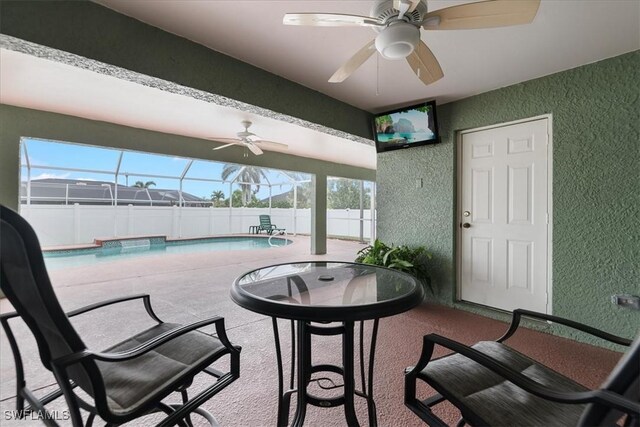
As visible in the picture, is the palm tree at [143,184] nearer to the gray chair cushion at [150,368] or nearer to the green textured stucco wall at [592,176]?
the gray chair cushion at [150,368]

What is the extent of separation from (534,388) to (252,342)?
2.09 meters

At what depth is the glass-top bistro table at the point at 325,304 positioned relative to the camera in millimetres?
1084

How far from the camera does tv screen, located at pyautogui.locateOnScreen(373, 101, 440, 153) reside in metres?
3.31

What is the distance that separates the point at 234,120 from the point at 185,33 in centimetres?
203

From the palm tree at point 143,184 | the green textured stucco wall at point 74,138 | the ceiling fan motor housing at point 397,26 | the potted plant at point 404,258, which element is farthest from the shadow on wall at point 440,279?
the palm tree at point 143,184

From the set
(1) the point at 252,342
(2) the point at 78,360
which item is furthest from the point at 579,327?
(1) the point at 252,342

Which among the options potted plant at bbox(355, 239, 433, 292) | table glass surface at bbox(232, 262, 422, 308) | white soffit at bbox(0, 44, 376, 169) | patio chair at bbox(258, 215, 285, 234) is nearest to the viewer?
table glass surface at bbox(232, 262, 422, 308)

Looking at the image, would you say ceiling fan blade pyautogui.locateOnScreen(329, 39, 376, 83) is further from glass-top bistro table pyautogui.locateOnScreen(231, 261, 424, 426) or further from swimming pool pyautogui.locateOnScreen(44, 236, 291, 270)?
swimming pool pyautogui.locateOnScreen(44, 236, 291, 270)

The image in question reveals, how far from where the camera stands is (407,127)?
349 centimetres

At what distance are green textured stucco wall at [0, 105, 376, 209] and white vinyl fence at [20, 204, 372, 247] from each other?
2760 mm

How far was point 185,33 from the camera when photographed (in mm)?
2080

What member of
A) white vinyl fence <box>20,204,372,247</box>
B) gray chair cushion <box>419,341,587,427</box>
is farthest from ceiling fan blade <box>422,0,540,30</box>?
white vinyl fence <box>20,204,372,247</box>

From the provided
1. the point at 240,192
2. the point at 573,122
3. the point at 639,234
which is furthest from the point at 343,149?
the point at 240,192

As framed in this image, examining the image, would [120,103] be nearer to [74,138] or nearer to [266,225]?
[74,138]
